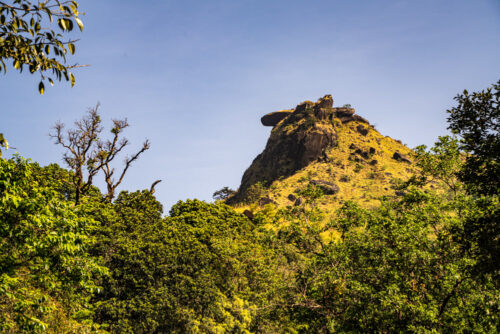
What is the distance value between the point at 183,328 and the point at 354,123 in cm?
13655

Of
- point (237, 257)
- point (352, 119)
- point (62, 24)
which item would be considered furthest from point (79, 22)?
point (352, 119)

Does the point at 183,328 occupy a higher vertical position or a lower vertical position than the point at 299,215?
lower

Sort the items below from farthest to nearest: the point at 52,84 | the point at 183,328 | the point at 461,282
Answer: the point at 183,328, the point at 461,282, the point at 52,84

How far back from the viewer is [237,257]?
24125 millimetres

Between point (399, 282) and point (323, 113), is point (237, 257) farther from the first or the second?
point (323, 113)

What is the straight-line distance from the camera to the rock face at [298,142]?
125 m

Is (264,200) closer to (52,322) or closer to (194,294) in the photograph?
(194,294)

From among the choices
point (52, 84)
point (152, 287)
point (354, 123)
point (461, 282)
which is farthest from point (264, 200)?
point (52, 84)

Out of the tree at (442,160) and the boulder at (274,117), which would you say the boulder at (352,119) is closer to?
the boulder at (274,117)

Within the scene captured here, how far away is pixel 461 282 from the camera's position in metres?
12.5

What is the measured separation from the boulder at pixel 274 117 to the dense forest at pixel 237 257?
146 metres

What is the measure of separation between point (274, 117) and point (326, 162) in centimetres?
6061

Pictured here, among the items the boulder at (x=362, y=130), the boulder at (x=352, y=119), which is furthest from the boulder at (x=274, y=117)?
the boulder at (x=362, y=130)

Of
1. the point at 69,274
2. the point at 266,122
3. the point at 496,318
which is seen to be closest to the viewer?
the point at 69,274
